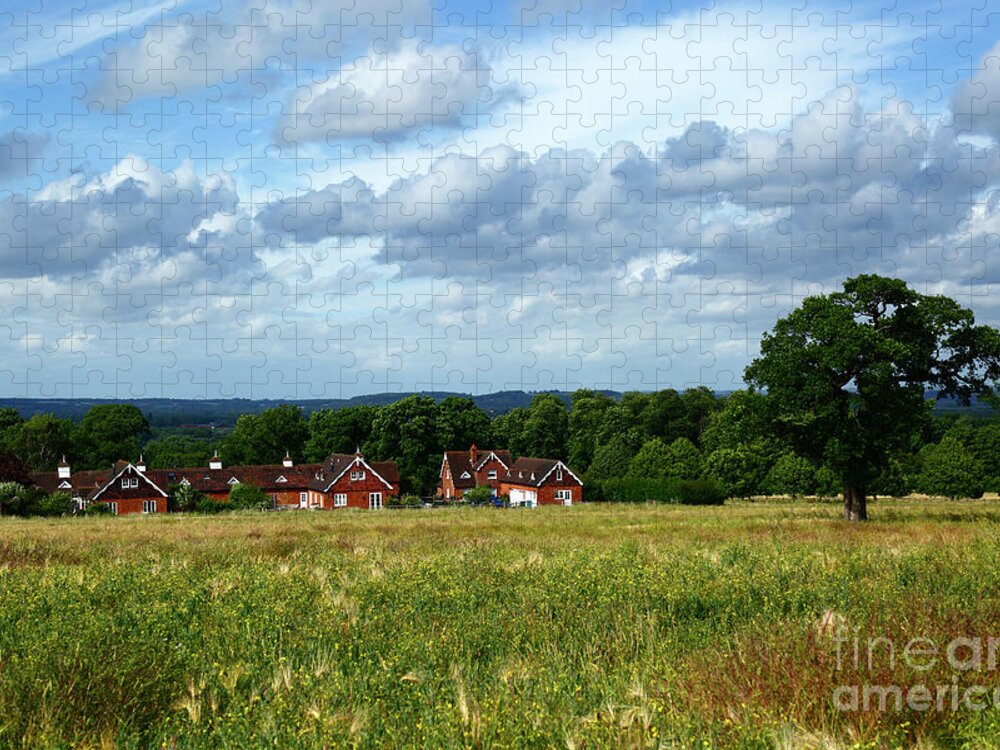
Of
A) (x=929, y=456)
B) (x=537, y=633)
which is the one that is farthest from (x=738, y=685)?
(x=929, y=456)

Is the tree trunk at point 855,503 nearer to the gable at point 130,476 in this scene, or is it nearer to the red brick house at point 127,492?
the red brick house at point 127,492

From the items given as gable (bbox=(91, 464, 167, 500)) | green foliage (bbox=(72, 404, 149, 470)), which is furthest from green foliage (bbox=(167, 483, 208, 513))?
green foliage (bbox=(72, 404, 149, 470))

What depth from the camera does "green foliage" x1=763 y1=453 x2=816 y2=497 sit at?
299 feet

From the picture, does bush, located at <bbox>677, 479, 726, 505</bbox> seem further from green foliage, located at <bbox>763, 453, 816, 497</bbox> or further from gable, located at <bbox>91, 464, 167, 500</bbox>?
gable, located at <bbox>91, 464, 167, 500</bbox>

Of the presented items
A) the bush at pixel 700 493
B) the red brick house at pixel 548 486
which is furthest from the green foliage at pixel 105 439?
the bush at pixel 700 493

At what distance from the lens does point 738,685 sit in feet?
27.0

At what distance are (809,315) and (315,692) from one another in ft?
114

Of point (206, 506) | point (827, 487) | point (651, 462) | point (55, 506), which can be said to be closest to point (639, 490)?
point (651, 462)

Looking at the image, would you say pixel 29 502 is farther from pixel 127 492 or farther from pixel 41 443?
pixel 41 443

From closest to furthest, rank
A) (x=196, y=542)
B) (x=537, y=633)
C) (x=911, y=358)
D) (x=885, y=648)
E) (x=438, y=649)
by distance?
(x=885, y=648) < (x=438, y=649) < (x=537, y=633) < (x=196, y=542) < (x=911, y=358)

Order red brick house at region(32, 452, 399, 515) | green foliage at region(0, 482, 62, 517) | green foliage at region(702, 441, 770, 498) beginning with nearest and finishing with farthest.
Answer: green foliage at region(0, 482, 62, 517) < red brick house at region(32, 452, 399, 515) < green foliage at region(702, 441, 770, 498)

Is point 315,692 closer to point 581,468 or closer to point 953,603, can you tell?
point 953,603

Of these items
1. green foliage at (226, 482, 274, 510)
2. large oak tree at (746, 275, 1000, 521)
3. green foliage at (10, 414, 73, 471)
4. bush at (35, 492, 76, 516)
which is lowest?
green foliage at (226, 482, 274, 510)

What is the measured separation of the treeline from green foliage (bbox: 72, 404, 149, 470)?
0.15 meters
